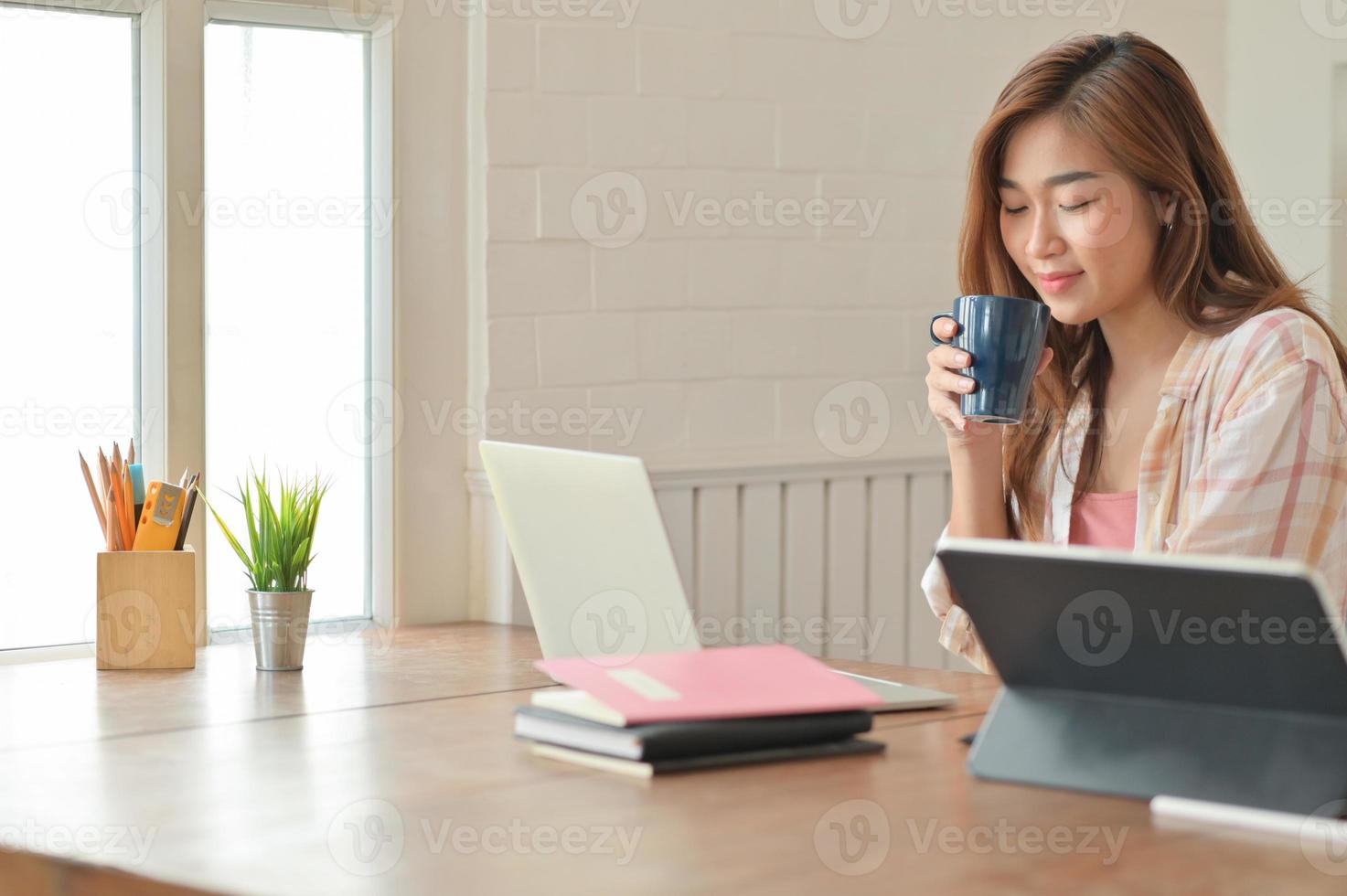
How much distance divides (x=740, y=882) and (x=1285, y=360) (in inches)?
43.1

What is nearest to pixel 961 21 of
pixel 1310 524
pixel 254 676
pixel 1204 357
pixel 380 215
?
pixel 380 215

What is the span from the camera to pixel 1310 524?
1817mm

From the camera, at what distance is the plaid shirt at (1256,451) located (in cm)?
181

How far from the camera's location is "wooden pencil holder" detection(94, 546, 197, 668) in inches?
81.7

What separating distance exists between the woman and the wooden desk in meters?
0.43

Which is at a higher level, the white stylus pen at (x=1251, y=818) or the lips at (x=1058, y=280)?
the lips at (x=1058, y=280)

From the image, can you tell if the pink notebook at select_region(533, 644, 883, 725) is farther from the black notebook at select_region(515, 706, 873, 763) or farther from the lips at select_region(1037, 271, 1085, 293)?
the lips at select_region(1037, 271, 1085, 293)

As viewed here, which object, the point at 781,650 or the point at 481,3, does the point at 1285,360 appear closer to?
the point at 781,650

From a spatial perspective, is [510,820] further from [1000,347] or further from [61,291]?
[61,291]

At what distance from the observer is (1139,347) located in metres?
2.10

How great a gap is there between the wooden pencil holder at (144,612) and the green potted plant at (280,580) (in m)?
0.09

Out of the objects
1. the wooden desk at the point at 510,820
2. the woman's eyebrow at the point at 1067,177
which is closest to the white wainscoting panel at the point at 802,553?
the woman's eyebrow at the point at 1067,177

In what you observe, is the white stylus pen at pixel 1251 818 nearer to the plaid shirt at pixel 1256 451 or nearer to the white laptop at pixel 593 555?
the white laptop at pixel 593 555

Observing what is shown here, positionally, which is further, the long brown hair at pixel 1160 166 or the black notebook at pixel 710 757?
the long brown hair at pixel 1160 166
